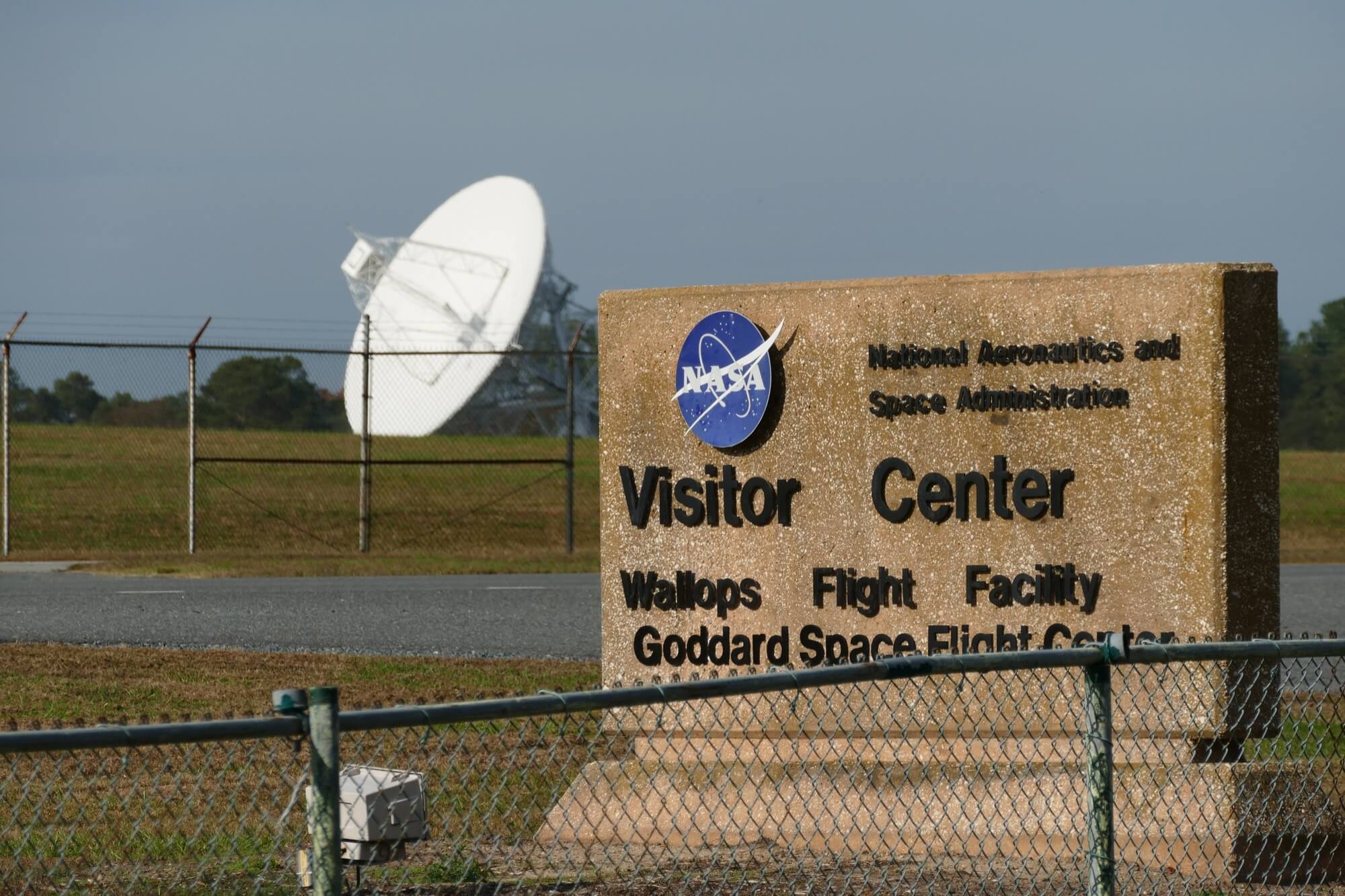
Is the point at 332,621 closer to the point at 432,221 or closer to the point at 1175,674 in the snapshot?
the point at 1175,674

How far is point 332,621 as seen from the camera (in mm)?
12711

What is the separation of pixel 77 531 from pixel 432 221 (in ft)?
36.3

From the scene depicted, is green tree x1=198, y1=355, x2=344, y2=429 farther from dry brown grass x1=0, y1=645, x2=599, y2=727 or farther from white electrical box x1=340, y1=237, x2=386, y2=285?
dry brown grass x1=0, y1=645, x2=599, y2=727

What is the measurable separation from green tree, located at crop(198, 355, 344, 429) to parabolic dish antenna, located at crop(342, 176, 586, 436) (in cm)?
71

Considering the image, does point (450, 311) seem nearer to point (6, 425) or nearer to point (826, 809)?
point (6, 425)

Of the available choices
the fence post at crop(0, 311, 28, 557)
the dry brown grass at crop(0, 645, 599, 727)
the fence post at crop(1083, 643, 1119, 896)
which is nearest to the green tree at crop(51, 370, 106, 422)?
the fence post at crop(0, 311, 28, 557)

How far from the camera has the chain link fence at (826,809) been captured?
5.56 m

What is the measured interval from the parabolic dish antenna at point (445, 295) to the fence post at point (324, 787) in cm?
2521

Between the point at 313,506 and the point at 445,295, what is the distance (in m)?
6.78

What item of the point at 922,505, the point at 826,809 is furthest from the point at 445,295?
the point at 826,809

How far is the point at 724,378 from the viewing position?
698 cm

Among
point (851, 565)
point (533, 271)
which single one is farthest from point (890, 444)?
point (533, 271)

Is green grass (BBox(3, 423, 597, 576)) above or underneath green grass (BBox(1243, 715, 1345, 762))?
above

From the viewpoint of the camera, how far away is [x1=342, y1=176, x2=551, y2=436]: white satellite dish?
1168 inches
